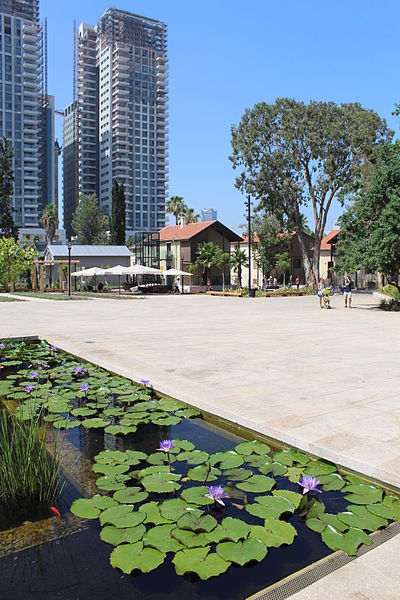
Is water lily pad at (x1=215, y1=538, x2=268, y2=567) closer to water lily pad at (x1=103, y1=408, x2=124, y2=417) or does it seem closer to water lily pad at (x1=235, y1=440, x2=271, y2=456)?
water lily pad at (x1=235, y1=440, x2=271, y2=456)

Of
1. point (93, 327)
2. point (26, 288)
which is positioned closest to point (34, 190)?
point (26, 288)

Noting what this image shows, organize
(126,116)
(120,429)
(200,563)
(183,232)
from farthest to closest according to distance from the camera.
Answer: (126,116) → (183,232) → (120,429) → (200,563)

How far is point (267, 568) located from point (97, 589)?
94 cm

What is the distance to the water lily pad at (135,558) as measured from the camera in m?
2.66

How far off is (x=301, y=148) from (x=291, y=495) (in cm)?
4049

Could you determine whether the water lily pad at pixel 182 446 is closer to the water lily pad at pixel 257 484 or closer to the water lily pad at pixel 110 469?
the water lily pad at pixel 110 469

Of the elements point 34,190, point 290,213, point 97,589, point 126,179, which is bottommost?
point 97,589

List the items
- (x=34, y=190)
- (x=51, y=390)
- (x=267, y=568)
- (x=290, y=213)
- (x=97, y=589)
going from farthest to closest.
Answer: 1. (x=34, y=190)
2. (x=290, y=213)
3. (x=51, y=390)
4. (x=267, y=568)
5. (x=97, y=589)

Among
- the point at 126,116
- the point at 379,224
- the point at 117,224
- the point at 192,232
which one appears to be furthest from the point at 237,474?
the point at 126,116

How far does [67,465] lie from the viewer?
13.8ft

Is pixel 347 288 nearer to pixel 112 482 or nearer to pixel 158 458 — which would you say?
pixel 158 458

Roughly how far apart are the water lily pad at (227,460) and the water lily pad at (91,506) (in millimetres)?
1004

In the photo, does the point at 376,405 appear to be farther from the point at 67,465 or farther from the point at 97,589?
the point at 97,589

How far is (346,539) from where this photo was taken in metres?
2.95
